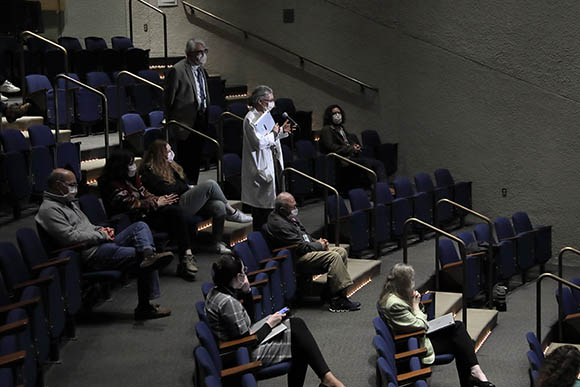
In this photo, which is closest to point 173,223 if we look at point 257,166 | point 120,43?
point 257,166

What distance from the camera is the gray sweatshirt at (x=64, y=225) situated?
458cm

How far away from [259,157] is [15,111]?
1807 millimetres

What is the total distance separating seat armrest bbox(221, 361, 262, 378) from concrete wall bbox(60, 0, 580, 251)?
200 inches

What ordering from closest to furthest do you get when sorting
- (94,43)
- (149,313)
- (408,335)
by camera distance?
1. (408,335)
2. (149,313)
3. (94,43)

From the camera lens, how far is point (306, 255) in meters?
5.34

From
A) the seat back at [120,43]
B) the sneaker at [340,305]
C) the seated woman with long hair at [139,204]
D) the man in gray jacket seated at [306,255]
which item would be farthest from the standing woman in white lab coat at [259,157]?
the seat back at [120,43]

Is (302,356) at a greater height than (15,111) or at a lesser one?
lesser

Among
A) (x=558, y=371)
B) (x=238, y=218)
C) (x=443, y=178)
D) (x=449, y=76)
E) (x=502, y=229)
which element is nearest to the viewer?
(x=558, y=371)

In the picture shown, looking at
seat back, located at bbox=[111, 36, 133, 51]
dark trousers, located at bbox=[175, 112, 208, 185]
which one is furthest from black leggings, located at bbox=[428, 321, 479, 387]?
seat back, located at bbox=[111, 36, 133, 51]

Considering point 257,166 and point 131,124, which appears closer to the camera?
point 257,166

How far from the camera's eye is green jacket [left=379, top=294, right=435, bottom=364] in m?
4.42

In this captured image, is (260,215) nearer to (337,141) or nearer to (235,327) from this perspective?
(337,141)

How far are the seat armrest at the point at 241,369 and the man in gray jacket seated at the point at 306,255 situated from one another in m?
1.81

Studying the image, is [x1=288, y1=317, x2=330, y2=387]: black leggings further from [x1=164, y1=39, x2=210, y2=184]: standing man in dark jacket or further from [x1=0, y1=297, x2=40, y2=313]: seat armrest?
[x1=164, y1=39, x2=210, y2=184]: standing man in dark jacket
